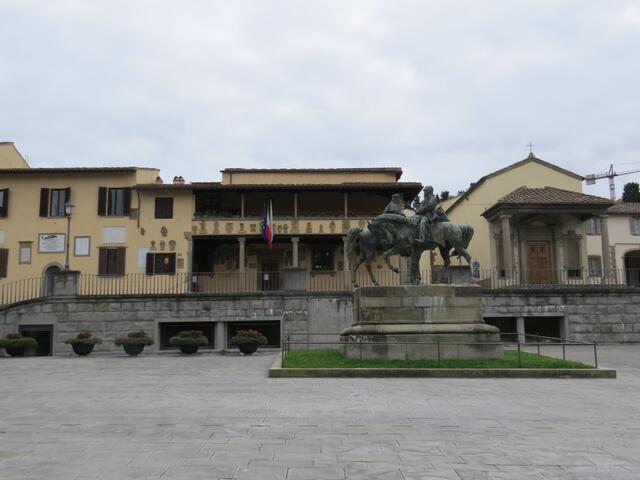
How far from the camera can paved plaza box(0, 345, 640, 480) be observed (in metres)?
5.40

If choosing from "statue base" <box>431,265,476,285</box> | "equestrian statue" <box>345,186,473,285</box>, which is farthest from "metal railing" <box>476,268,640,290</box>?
"equestrian statue" <box>345,186,473,285</box>

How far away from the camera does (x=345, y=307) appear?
25.8m

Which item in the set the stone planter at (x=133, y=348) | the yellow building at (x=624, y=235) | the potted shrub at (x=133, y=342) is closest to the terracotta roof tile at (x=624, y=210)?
the yellow building at (x=624, y=235)

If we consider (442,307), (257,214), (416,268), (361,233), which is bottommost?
(442,307)

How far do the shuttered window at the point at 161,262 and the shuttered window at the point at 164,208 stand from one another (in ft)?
7.35

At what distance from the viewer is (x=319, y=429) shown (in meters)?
7.29

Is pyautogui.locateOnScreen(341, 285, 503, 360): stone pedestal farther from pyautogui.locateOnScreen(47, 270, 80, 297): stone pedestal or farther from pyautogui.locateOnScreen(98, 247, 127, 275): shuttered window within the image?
pyautogui.locateOnScreen(98, 247, 127, 275): shuttered window

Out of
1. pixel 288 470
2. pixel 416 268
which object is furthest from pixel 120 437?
pixel 416 268

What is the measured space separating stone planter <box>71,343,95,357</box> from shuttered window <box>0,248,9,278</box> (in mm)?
13050

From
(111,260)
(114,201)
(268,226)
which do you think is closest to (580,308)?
(268,226)

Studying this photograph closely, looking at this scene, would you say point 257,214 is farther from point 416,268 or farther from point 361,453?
point 361,453

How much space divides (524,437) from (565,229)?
31.0 metres

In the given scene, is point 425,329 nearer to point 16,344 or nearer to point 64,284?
point 16,344

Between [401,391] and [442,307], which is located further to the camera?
[442,307]
